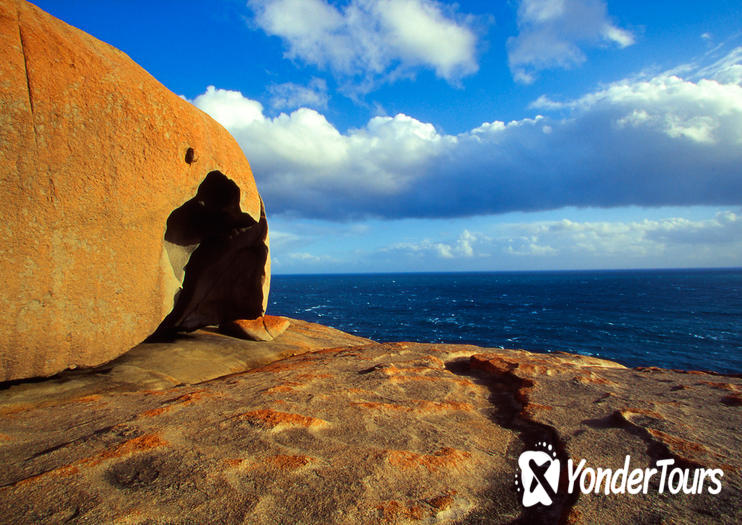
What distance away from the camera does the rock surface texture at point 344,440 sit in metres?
2.19

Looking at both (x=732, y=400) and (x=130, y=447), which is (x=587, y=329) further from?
(x=130, y=447)

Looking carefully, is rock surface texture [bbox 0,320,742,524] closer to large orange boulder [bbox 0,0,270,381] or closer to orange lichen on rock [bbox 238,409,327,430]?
orange lichen on rock [bbox 238,409,327,430]

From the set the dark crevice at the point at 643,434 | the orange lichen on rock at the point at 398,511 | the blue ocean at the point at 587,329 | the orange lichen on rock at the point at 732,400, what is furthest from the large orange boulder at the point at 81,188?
the blue ocean at the point at 587,329

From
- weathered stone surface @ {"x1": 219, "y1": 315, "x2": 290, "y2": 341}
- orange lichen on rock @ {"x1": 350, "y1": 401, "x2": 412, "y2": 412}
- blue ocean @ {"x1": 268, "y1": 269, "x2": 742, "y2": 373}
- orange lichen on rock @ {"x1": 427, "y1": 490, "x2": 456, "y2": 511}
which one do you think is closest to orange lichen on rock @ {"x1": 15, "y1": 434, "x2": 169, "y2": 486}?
orange lichen on rock @ {"x1": 350, "y1": 401, "x2": 412, "y2": 412}

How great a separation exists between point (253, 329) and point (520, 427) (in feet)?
16.4

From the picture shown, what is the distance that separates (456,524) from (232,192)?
18.9 feet

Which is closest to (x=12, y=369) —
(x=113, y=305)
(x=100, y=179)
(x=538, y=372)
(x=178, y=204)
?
(x=113, y=305)

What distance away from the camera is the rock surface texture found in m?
2.19

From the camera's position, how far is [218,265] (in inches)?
295

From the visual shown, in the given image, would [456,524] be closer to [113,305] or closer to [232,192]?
[113,305]

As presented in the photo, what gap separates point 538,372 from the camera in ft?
16.5

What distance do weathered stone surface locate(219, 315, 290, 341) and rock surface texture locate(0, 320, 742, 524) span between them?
1660 mm

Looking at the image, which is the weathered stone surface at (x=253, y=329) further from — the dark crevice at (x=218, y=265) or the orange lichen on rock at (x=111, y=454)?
the orange lichen on rock at (x=111, y=454)

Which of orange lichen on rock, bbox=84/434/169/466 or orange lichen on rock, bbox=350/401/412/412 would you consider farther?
orange lichen on rock, bbox=350/401/412/412
